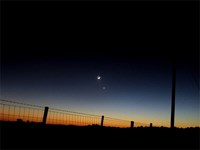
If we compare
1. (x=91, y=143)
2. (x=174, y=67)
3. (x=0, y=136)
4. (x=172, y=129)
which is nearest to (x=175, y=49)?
(x=174, y=67)

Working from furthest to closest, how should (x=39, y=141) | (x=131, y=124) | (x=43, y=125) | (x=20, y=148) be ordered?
(x=131, y=124) < (x=43, y=125) < (x=39, y=141) < (x=20, y=148)

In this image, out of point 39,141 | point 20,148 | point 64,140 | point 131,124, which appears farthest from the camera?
point 131,124

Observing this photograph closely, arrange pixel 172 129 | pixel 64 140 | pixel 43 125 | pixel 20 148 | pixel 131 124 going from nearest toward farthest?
pixel 20 148, pixel 64 140, pixel 43 125, pixel 172 129, pixel 131 124

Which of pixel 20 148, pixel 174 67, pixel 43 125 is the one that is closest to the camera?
pixel 20 148

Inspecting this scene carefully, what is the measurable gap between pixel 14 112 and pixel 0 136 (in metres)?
2.42

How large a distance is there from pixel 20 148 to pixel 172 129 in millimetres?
9494

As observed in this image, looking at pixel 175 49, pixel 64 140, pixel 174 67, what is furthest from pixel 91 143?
pixel 175 49

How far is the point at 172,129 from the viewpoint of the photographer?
12297 mm

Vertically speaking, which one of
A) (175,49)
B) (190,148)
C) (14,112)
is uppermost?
(175,49)

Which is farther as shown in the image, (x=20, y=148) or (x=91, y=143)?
(x=91, y=143)

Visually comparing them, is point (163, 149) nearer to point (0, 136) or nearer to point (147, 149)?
point (147, 149)

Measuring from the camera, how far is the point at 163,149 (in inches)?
313

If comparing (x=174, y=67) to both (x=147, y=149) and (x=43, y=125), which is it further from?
(x=43, y=125)

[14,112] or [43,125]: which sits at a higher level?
[14,112]
